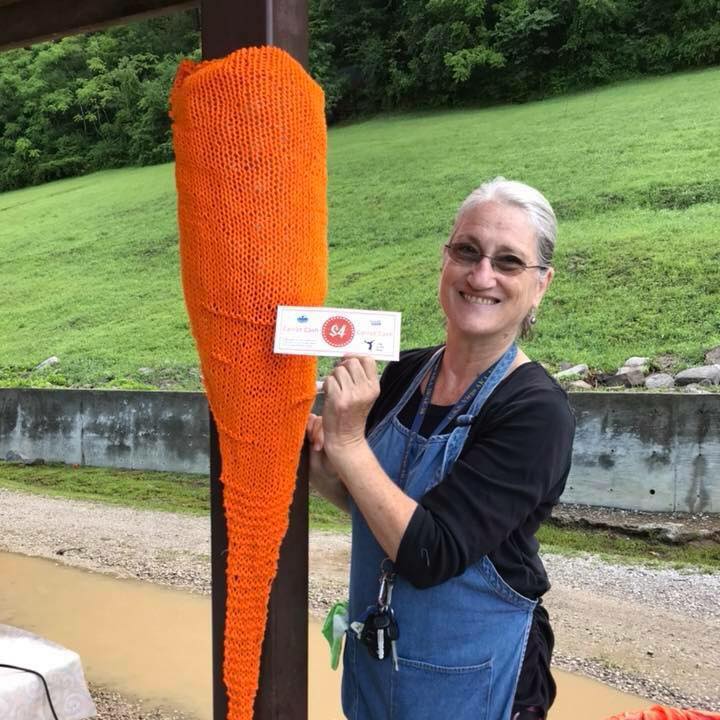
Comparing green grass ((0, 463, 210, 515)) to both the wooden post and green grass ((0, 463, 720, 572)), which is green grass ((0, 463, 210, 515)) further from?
the wooden post

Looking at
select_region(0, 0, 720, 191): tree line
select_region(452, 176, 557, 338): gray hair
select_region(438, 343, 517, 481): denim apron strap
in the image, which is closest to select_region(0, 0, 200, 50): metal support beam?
select_region(452, 176, 557, 338): gray hair

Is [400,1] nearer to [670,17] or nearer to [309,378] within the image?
[670,17]

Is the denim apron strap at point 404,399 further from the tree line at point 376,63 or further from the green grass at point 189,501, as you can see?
the tree line at point 376,63

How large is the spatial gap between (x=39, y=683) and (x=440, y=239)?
1229 centimetres

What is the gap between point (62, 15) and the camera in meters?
2.34

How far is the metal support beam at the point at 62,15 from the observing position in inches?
81.4

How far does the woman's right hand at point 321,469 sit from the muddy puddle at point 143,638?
85.5 inches

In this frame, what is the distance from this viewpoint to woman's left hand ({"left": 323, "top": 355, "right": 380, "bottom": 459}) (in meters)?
1.20

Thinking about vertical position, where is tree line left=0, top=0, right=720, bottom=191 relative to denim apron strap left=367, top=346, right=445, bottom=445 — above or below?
above

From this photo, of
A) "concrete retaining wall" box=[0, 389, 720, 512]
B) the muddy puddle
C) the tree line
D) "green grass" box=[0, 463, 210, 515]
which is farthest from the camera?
the tree line

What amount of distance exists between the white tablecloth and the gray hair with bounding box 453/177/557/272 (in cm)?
150

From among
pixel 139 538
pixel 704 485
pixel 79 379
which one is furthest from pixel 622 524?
pixel 79 379

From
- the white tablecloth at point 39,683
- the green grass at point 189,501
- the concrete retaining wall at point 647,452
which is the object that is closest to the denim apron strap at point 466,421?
the white tablecloth at point 39,683

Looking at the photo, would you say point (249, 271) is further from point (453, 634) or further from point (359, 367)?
point (453, 634)
